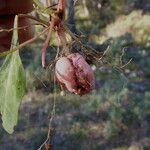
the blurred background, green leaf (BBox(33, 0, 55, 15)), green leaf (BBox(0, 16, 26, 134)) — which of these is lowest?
the blurred background

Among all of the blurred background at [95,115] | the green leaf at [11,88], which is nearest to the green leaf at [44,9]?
the green leaf at [11,88]

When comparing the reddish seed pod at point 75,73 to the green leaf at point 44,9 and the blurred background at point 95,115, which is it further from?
the blurred background at point 95,115

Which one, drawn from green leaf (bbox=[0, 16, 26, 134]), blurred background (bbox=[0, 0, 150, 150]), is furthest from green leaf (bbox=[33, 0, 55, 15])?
blurred background (bbox=[0, 0, 150, 150])

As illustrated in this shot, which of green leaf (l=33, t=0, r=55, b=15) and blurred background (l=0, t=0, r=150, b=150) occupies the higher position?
green leaf (l=33, t=0, r=55, b=15)

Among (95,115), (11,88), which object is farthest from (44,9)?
(95,115)

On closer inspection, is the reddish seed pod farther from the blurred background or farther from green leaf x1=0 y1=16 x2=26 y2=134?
the blurred background


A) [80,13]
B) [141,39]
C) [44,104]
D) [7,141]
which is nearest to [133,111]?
[44,104]

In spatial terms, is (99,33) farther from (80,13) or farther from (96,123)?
(96,123)
